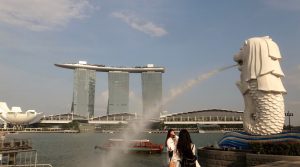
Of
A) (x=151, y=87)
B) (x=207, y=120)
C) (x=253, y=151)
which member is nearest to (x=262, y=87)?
(x=253, y=151)

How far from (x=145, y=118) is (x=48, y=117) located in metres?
155

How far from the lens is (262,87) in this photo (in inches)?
922

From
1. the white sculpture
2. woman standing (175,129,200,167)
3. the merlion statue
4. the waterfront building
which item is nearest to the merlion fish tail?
the merlion statue

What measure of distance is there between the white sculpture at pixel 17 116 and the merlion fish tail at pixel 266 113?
136416mm

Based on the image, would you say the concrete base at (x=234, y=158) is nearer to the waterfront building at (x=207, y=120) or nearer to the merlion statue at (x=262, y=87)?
the merlion statue at (x=262, y=87)

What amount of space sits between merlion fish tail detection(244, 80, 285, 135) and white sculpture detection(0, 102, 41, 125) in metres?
136

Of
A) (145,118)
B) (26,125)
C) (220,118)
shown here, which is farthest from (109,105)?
(145,118)

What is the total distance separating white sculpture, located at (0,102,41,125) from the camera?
14538cm

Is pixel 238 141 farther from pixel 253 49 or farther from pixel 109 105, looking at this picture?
pixel 109 105

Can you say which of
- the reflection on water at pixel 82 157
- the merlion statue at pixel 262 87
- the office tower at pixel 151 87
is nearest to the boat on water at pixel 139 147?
the reflection on water at pixel 82 157

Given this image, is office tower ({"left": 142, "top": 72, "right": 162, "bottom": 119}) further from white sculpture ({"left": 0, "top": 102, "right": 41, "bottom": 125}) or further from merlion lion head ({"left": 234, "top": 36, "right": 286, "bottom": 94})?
merlion lion head ({"left": 234, "top": 36, "right": 286, "bottom": 94})

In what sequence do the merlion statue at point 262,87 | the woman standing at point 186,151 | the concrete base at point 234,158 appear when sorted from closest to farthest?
the woman standing at point 186,151, the concrete base at point 234,158, the merlion statue at point 262,87

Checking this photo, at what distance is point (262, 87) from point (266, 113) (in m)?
1.76

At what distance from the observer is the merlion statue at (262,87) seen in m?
23.0
